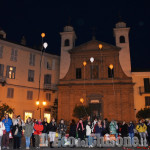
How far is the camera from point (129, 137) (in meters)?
13.5

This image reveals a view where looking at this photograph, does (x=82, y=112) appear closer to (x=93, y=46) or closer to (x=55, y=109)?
(x=55, y=109)

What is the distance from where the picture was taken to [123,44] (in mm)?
32688

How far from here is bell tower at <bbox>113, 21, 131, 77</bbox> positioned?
31.5 meters

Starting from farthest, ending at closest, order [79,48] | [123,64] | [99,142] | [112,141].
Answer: [79,48], [123,64], [112,141], [99,142]

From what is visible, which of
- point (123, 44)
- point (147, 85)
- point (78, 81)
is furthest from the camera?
point (123, 44)

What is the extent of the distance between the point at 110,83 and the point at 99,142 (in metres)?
19.0

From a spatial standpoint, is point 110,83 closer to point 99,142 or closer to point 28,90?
point 28,90

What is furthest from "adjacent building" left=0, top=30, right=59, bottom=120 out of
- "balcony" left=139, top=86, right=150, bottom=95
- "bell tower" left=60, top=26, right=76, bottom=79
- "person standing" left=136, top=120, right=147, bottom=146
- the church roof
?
"person standing" left=136, top=120, right=147, bottom=146

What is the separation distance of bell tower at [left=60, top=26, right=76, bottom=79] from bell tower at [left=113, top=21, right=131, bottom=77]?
807 cm

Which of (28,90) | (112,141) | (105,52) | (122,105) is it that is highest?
(105,52)

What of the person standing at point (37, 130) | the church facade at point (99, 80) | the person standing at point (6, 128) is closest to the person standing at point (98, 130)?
the person standing at point (37, 130)

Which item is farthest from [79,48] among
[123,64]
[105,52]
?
[123,64]

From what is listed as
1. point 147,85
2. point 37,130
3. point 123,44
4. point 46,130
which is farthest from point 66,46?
point 37,130

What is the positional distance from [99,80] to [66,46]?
8993mm
